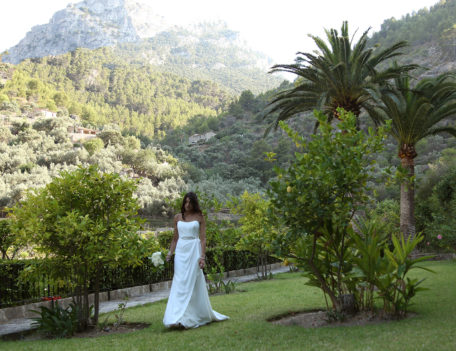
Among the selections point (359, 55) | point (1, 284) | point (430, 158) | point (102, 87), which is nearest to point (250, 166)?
point (430, 158)

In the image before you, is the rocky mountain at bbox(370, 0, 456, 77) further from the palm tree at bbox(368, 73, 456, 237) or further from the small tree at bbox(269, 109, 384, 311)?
the small tree at bbox(269, 109, 384, 311)

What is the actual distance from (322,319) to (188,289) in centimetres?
184

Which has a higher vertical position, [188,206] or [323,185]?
[323,185]

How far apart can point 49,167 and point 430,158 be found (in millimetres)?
47024

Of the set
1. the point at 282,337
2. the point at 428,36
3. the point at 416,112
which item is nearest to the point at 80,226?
Result: the point at 282,337

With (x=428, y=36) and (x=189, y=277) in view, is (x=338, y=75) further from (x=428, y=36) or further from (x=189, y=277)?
(x=428, y=36)

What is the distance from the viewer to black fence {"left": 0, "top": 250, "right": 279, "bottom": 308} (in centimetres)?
735

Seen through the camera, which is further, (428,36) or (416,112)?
(428,36)

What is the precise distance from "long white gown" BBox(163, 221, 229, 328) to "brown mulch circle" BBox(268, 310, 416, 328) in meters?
0.90

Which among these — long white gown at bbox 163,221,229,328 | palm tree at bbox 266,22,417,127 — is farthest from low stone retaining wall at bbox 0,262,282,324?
palm tree at bbox 266,22,417,127

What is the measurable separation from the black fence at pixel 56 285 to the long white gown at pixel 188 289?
25.8 inches

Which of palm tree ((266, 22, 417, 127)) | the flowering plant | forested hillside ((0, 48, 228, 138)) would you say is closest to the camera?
the flowering plant

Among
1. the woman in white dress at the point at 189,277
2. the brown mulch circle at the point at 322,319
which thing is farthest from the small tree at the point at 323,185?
the woman in white dress at the point at 189,277

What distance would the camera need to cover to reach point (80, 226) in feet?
16.0
